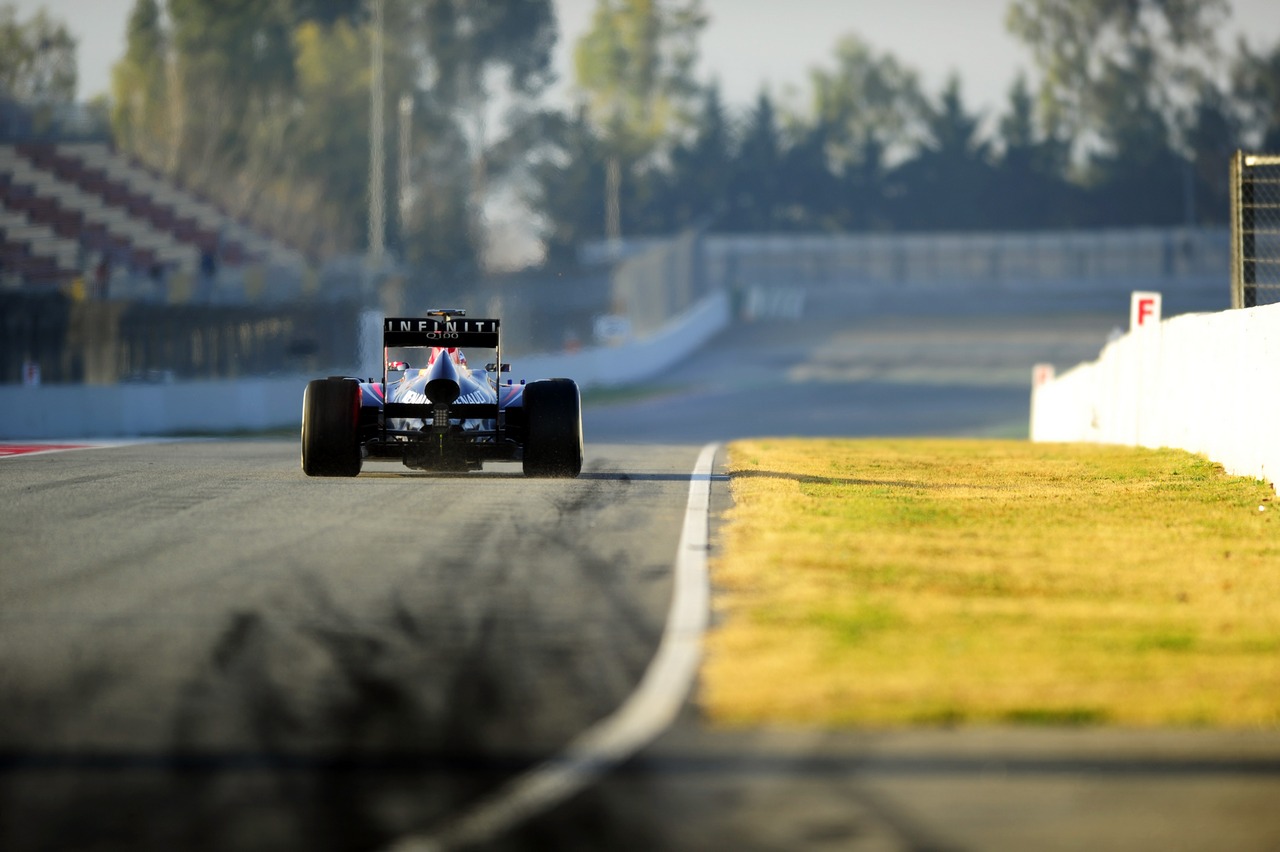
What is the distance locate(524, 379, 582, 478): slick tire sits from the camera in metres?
15.9

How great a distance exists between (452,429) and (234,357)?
23397 mm

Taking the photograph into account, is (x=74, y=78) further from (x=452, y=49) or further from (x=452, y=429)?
(x=452, y=429)

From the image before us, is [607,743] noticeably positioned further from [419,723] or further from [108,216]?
[108,216]

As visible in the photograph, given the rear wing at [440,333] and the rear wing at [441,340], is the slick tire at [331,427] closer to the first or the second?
the rear wing at [441,340]

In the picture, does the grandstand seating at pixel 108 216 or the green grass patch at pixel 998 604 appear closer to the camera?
the green grass patch at pixel 998 604

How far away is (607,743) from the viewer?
6.20m

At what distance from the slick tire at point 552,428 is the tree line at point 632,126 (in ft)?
215

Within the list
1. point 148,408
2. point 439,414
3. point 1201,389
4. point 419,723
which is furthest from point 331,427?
point 148,408

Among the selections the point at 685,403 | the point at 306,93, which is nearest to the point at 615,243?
the point at 306,93

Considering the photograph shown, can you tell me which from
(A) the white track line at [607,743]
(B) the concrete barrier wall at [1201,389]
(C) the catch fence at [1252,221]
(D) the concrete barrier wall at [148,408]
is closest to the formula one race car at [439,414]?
(B) the concrete barrier wall at [1201,389]

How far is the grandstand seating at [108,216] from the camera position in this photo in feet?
194

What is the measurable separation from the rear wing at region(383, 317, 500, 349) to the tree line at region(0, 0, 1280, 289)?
65435 mm

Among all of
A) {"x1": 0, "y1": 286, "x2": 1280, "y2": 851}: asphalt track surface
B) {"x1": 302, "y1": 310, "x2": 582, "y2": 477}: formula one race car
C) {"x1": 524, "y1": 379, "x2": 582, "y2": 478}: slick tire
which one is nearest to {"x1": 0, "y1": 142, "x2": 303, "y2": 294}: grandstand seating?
{"x1": 302, "y1": 310, "x2": 582, "y2": 477}: formula one race car

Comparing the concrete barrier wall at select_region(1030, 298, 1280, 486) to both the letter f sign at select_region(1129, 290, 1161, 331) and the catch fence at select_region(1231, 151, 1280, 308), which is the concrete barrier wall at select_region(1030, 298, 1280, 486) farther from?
the catch fence at select_region(1231, 151, 1280, 308)
